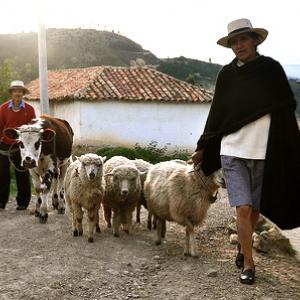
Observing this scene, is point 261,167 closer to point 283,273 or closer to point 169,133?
point 283,273

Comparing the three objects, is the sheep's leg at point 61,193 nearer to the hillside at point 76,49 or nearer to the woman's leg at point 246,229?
the woman's leg at point 246,229

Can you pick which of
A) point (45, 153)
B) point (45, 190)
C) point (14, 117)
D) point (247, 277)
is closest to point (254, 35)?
point (247, 277)

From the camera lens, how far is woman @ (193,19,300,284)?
502 centimetres

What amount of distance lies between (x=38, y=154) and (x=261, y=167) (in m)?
4.06

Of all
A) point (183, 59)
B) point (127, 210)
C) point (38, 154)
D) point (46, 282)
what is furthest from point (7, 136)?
point (183, 59)

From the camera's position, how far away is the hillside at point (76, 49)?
61875mm

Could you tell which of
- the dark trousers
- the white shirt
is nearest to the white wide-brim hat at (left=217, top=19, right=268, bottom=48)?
the white shirt

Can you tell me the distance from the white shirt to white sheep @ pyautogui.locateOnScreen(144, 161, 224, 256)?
3.55 feet

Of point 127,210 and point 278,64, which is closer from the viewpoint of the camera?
point 278,64

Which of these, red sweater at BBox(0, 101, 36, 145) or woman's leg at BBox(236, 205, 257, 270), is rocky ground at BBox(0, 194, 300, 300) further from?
red sweater at BBox(0, 101, 36, 145)

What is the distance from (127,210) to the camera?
763 centimetres

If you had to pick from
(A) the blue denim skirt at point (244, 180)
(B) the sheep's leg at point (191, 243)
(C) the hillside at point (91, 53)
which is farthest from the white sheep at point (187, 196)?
(C) the hillside at point (91, 53)

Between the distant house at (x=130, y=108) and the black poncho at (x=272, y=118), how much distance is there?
18.6m

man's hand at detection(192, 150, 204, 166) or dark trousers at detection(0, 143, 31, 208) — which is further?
dark trousers at detection(0, 143, 31, 208)
